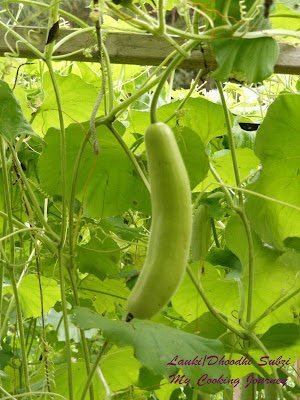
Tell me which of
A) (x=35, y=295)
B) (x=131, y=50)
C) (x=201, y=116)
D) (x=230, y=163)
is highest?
(x=131, y=50)

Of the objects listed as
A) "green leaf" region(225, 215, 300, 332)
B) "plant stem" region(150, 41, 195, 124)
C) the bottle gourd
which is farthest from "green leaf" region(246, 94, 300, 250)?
the bottle gourd

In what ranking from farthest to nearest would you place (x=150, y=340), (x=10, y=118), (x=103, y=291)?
(x=103, y=291)
(x=10, y=118)
(x=150, y=340)

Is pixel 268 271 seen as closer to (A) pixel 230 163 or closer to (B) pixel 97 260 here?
(A) pixel 230 163

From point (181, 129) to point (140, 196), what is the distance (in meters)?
0.16

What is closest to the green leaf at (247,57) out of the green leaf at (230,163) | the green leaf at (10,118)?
the green leaf at (10,118)

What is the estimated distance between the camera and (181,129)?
902 millimetres

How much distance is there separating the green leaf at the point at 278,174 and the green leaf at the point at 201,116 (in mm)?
91

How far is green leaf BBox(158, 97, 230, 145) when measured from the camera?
3.21 feet

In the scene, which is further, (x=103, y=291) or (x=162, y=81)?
(x=103, y=291)

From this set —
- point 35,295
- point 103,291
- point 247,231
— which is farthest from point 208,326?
point 35,295

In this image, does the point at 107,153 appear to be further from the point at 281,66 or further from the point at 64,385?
the point at 64,385

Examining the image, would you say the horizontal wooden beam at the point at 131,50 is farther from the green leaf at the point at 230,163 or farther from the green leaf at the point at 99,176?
the green leaf at the point at 230,163

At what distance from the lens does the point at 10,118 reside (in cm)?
84

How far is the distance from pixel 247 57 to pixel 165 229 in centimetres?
22
